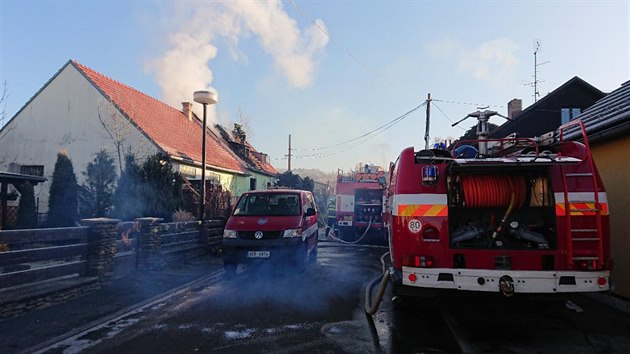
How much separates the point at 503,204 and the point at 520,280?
3.31 ft

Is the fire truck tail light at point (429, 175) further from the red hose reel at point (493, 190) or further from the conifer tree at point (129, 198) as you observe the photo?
the conifer tree at point (129, 198)

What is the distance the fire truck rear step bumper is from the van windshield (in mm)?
5229

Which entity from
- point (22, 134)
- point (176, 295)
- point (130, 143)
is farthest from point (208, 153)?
point (176, 295)

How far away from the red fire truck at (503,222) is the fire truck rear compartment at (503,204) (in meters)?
0.01

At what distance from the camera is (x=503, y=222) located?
5.23 m

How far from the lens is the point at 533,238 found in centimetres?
505

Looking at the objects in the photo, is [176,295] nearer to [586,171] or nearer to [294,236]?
[294,236]

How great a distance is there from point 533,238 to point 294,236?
4996 mm

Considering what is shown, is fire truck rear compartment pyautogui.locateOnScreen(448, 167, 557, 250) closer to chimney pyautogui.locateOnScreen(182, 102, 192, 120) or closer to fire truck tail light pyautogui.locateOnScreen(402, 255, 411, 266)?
fire truck tail light pyautogui.locateOnScreen(402, 255, 411, 266)

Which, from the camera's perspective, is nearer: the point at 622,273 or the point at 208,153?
the point at 622,273

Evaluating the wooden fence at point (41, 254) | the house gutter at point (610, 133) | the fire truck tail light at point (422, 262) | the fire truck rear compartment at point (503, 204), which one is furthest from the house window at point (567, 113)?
the wooden fence at point (41, 254)

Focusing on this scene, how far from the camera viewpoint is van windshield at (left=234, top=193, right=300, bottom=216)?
9.86 metres

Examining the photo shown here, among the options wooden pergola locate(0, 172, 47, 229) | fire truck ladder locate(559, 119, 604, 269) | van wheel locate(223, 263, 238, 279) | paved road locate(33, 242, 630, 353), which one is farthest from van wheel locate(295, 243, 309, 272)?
wooden pergola locate(0, 172, 47, 229)

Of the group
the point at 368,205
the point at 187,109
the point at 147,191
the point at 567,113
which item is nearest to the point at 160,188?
the point at 147,191
